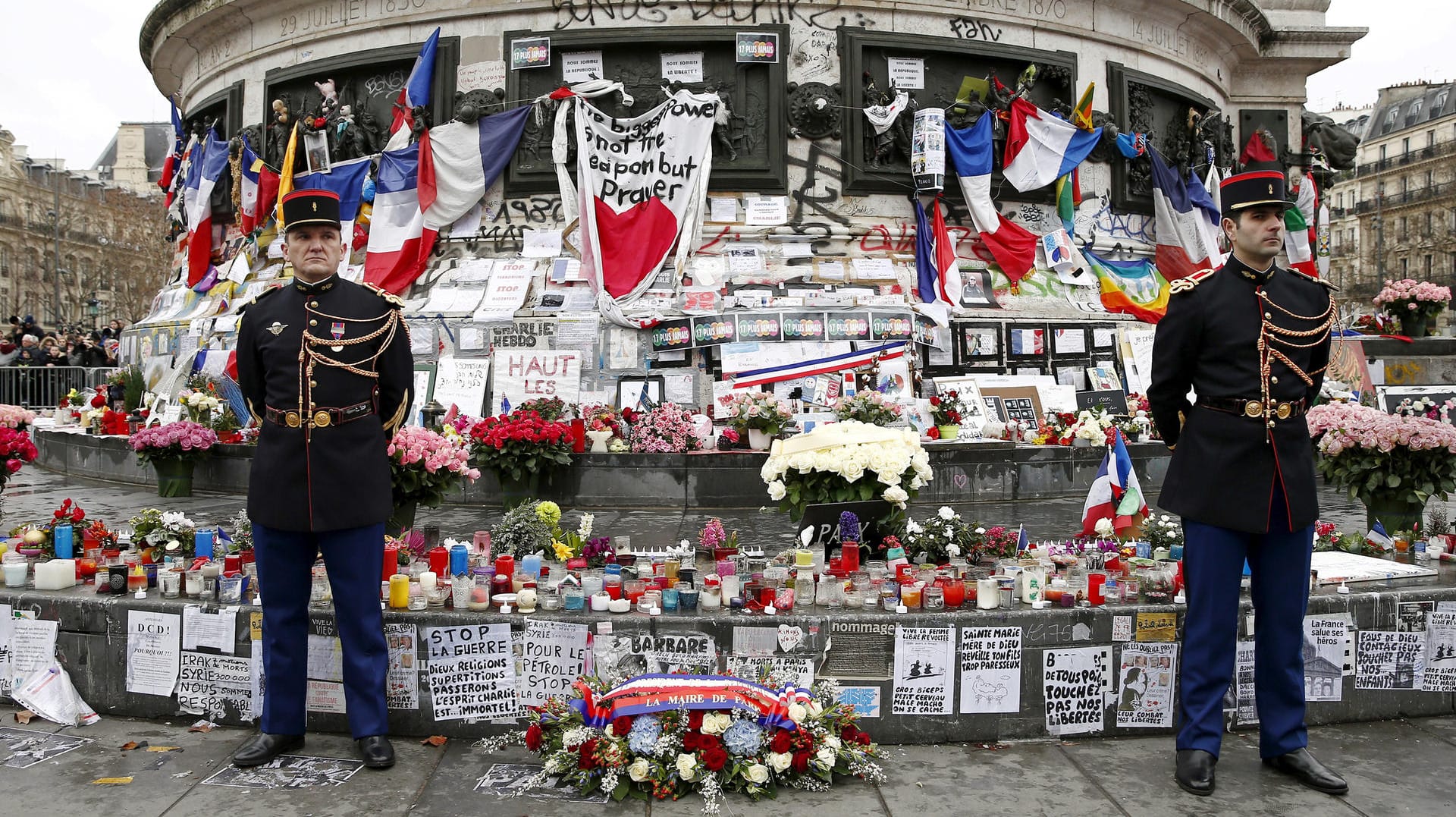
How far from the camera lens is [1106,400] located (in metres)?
14.2

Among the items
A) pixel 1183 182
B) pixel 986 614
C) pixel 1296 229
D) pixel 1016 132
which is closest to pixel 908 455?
pixel 986 614

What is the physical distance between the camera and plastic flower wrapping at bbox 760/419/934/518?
19.4 ft

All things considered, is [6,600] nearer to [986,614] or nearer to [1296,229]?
[986,614]

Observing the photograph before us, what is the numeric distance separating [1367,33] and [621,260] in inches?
668

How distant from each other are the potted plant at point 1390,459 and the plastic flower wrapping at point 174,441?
10265 millimetres

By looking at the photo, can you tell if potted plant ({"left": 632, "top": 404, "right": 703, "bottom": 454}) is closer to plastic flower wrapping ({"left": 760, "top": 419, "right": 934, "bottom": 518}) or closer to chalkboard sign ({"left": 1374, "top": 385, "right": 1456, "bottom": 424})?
plastic flower wrapping ({"left": 760, "top": 419, "right": 934, "bottom": 518})

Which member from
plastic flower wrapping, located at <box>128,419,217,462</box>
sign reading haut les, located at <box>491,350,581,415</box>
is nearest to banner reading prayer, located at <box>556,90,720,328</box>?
sign reading haut les, located at <box>491,350,581,415</box>

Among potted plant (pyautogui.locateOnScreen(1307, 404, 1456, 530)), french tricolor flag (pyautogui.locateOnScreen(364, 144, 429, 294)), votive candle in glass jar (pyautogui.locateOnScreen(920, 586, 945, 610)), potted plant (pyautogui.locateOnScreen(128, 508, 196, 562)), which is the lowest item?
votive candle in glass jar (pyautogui.locateOnScreen(920, 586, 945, 610))

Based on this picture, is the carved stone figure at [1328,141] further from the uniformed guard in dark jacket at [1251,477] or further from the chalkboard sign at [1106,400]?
the uniformed guard in dark jacket at [1251,477]

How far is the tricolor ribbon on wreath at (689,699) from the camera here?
4.35m

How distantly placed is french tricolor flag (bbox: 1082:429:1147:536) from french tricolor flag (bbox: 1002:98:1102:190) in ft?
30.8

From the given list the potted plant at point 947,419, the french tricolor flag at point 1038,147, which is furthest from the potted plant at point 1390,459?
the french tricolor flag at point 1038,147

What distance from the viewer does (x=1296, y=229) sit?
20609mm

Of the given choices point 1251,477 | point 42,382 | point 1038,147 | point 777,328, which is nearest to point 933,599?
point 1251,477
